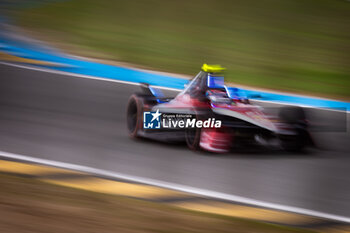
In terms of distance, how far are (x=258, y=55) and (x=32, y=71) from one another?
4995 mm

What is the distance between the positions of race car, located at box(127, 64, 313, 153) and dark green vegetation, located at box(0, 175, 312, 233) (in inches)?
57.2

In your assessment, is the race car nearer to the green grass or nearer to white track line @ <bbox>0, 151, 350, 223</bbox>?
white track line @ <bbox>0, 151, 350, 223</bbox>

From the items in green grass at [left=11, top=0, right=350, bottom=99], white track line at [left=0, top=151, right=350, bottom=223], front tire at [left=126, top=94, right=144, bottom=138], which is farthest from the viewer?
green grass at [left=11, top=0, right=350, bottom=99]

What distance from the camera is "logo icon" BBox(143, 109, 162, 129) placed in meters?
5.80

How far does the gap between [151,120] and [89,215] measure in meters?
2.09

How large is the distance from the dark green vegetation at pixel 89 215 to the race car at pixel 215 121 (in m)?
1.45

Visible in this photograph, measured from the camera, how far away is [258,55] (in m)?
11.6

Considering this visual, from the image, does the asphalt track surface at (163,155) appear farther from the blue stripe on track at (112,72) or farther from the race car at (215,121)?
the blue stripe on track at (112,72)

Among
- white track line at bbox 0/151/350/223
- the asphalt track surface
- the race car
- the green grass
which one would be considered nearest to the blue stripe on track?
the green grass

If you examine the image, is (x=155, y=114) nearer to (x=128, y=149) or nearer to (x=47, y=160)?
(x=128, y=149)

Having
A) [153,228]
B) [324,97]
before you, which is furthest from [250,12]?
[153,228]

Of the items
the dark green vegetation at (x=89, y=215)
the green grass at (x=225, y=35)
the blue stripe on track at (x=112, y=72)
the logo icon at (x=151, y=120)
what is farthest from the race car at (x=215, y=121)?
the green grass at (x=225, y=35)

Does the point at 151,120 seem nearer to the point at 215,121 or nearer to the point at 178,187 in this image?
the point at 215,121

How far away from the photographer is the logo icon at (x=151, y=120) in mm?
5797
